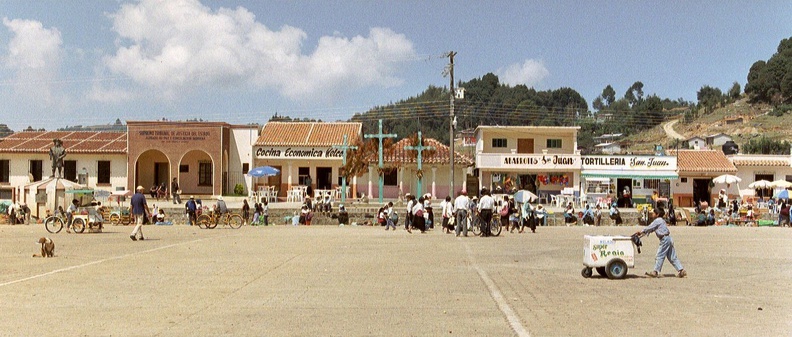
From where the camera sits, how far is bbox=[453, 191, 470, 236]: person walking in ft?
80.9

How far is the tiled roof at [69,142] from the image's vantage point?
1988 inches

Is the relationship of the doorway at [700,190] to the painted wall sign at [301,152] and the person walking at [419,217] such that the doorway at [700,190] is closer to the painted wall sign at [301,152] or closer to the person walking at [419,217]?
the painted wall sign at [301,152]

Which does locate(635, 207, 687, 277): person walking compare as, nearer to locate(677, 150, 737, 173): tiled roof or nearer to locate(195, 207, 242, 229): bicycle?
locate(195, 207, 242, 229): bicycle

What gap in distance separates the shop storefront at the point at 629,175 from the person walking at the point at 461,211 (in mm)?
27968

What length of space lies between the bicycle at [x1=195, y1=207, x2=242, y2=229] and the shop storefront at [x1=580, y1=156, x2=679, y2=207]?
2717 centimetres

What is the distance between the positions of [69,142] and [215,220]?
86.2 feet

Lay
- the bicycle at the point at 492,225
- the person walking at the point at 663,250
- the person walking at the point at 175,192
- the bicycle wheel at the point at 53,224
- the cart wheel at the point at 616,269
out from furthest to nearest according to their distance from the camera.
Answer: the person walking at the point at 175,192
the bicycle wheel at the point at 53,224
the bicycle at the point at 492,225
the person walking at the point at 663,250
the cart wheel at the point at 616,269

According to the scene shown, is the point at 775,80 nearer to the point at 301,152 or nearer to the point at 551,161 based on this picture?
the point at 551,161

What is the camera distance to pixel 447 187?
51.2m

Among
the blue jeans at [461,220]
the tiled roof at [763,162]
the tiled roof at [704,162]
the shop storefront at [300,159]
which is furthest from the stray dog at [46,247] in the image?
the tiled roof at [763,162]

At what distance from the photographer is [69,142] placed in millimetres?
52344

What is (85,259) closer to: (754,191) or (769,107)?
(754,191)

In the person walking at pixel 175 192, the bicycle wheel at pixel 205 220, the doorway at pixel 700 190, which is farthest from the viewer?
the doorway at pixel 700 190

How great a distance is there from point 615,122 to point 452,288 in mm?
131080
